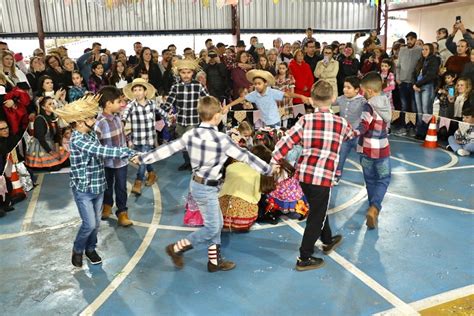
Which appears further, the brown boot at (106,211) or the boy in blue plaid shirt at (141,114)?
the boy in blue plaid shirt at (141,114)

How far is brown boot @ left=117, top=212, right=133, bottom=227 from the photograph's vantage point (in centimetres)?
578

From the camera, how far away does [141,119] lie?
6.58 m

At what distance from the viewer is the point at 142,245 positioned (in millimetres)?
5277

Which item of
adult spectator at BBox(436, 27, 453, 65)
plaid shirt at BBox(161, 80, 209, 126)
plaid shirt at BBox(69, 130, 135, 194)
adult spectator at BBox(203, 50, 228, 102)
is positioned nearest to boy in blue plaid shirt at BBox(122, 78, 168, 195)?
plaid shirt at BBox(161, 80, 209, 126)

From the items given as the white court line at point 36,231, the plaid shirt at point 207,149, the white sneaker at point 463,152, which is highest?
the plaid shirt at point 207,149

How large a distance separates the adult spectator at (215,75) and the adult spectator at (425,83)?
420 centimetres

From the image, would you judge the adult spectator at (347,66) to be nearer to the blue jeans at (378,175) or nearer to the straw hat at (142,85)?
the straw hat at (142,85)

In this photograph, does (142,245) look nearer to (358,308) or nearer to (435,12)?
(358,308)

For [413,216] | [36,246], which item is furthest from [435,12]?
[36,246]

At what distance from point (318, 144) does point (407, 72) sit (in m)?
7.14

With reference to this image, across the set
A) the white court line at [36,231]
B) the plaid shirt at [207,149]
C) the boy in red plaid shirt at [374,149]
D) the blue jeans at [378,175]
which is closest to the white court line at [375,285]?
the boy in red plaid shirt at [374,149]

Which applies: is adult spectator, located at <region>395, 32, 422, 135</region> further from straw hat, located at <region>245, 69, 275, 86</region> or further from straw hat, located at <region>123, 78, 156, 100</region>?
straw hat, located at <region>123, 78, 156, 100</region>

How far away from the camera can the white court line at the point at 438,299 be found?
391 cm

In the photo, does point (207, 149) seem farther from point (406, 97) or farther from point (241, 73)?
point (406, 97)
